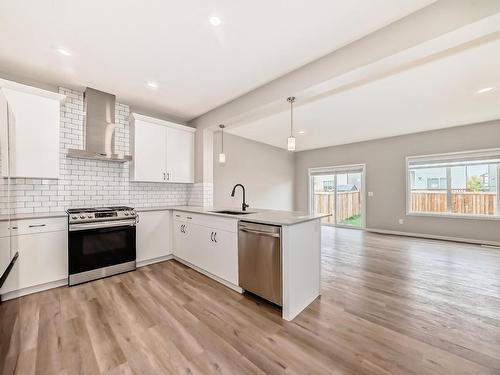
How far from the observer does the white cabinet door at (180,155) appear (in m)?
3.79

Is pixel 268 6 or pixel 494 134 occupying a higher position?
pixel 268 6

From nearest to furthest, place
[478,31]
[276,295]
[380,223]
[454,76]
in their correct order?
[478,31]
[276,295]
[454,76]
[380,223]

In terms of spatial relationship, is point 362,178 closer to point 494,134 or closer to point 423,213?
point 423,213

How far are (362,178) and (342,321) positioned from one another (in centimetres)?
534

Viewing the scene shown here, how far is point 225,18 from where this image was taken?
5.93ft

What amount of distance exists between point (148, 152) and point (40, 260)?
195 cm

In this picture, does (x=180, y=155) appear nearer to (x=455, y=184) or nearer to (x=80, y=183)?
(x=80, y=183)

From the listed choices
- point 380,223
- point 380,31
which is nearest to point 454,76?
point 380,31

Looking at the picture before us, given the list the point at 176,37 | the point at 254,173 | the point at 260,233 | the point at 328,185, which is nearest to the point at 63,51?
the point at 176,37

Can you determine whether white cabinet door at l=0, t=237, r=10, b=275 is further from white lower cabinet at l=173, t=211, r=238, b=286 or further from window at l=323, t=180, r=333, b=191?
window at l=323, t=180, r=333, b=191

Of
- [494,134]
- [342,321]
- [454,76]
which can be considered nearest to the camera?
→ [342,321]

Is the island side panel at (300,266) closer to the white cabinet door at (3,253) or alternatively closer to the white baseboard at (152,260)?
the white cabinet door at (3,253)

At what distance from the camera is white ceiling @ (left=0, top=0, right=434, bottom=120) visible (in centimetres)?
170

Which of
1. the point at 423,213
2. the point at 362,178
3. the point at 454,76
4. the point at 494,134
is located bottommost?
the point at 423,213
